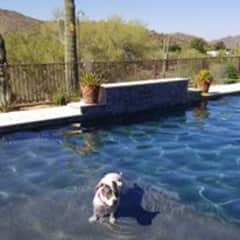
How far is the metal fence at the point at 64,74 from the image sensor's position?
1260 cm

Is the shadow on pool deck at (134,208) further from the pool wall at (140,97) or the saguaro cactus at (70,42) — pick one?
the saguaro cactus at (70,42)

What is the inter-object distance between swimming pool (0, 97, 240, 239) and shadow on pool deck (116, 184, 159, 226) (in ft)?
0.05

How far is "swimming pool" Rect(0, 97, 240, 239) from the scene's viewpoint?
17.7 feet

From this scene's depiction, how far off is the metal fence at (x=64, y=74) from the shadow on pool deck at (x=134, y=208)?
20.6 feet

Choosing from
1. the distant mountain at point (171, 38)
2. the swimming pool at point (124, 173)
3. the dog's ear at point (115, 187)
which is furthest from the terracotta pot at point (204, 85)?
the distant mountain at point (171, 38)

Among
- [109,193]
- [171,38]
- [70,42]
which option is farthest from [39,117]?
[171,38]

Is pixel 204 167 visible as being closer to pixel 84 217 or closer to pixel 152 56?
pixel 84 217

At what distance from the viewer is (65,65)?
43.3 feet

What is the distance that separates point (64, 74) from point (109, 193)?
27.5 feet

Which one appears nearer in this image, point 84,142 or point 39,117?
point 84,142

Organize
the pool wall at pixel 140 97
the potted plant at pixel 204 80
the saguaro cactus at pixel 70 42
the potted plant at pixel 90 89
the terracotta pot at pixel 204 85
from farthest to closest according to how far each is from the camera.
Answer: the terracotta pot at pixel 204 85
the potted plant at pixel 204 80
the saguaro cactus at pixel 70 42
the pool wall at pixel 140 97
the potted plant at pixel 90 89

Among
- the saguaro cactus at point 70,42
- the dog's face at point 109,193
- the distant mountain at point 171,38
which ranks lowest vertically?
the distant mountain at point 171,38

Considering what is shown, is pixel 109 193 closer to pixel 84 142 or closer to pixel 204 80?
pixel 84 142

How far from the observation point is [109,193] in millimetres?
5410
